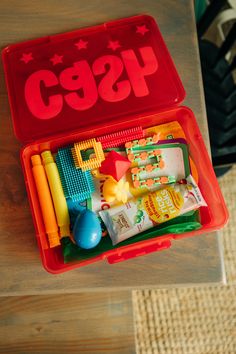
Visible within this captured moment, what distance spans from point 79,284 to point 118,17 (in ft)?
1.38

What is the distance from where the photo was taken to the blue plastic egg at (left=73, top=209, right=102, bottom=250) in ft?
1.48

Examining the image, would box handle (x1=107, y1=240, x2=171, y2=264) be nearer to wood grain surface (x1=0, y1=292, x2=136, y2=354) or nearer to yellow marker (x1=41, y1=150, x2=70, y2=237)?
yellow marker (x1=41, y1=150, x2=70, y2=237)

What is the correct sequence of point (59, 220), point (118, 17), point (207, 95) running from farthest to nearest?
point (207, 95) < point (118, 17) < point (59, 220)

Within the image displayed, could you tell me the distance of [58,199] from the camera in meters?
0.48

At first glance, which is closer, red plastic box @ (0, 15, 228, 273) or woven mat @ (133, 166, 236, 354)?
red plastic box @ (0, 15, 228, 273)

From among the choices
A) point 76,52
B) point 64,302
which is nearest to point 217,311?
point 64,302

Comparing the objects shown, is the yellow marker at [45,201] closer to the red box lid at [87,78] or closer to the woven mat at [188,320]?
the red box lid at [87,78]

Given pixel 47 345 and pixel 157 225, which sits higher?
pixel 157 225

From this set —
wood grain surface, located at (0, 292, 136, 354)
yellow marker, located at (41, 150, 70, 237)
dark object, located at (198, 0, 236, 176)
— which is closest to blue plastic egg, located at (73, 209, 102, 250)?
yellow marker, located at (41, 150, 70, 237)

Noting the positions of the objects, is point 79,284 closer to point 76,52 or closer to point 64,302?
point 64,302

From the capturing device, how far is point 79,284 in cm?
49

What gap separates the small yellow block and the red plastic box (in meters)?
0.02

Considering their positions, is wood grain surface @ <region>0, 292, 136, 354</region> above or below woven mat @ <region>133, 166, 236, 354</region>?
above

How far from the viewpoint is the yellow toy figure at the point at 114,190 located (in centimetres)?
48
